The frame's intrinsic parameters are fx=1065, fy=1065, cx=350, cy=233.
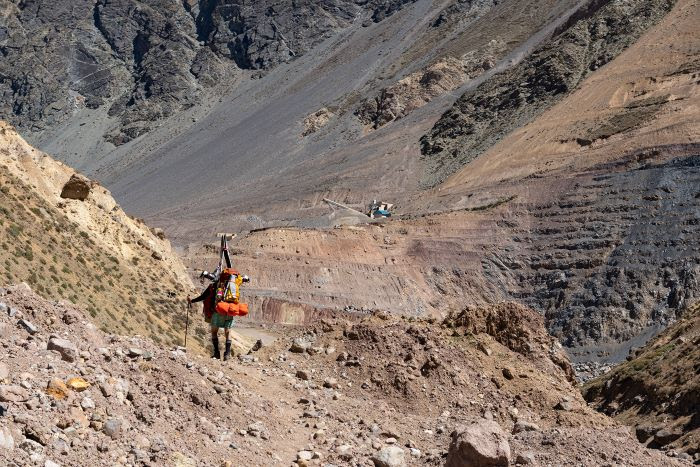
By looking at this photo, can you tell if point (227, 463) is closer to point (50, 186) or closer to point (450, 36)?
point (50, 186)

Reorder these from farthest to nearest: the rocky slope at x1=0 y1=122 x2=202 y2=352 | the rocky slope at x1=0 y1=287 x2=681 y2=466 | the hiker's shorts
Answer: the rocky slope at x1=0 y1=122 x2=202 y2=352 < the hiker's shorts < the rocky slope at x1=0 y1=287 x2=681 y2=466

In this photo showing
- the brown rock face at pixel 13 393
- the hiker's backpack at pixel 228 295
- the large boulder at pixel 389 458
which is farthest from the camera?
the hiker's backpack at pixel 228 295

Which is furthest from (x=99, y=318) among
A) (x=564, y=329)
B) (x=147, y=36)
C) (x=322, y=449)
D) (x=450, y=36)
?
(x=147, y=36)

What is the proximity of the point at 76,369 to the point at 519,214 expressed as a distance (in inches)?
2057

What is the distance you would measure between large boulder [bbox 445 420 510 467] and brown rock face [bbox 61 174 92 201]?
21129 mm

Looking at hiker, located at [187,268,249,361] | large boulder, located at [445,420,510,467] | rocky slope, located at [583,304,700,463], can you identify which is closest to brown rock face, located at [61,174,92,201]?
rocky slope, located at [583,304,700,463]

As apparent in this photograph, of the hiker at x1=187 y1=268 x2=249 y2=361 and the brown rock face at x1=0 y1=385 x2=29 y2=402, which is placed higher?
the hiker at x1=187 y1=268 x2=249 y2=361

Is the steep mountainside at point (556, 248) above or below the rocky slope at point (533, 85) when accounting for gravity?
below

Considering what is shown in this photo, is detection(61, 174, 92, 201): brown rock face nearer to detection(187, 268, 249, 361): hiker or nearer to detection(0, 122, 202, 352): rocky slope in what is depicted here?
detection(0, 122, 202, 352): rocky slope

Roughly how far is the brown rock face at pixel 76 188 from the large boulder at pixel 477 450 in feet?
69.3

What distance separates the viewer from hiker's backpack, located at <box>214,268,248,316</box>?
Result: 12.0 meters

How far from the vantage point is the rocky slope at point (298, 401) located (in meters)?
7.54

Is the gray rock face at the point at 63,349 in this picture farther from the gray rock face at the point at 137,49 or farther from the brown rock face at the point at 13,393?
the gray rock face at the point at 137,49

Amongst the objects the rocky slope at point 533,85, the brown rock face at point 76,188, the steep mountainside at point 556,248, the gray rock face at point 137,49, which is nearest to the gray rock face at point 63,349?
the brown rock face at point 76,188
